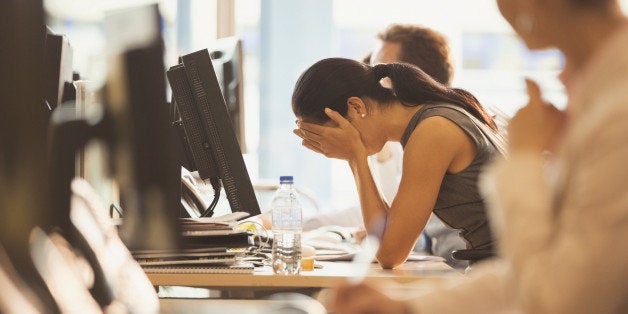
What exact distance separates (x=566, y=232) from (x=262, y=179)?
3432mm

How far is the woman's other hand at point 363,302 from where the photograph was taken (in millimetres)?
895

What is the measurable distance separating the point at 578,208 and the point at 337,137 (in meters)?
1.36

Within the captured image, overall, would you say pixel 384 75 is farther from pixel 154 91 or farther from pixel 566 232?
pixel 566 232

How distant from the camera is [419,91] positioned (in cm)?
201

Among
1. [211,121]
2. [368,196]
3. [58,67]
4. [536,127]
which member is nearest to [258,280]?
[211,121]

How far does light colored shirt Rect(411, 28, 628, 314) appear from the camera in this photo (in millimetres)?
667

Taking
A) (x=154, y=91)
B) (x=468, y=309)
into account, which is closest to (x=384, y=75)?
(x=154, y=91)

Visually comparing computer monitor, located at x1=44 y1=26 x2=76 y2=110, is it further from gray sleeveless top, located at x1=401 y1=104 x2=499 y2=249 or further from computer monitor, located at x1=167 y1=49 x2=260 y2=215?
gray sleeveless top, located at x1=401 y1=104 x2=499 y2=249

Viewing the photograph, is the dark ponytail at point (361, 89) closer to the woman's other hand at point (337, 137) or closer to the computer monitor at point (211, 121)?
the woman's other hand at point (337, 137)

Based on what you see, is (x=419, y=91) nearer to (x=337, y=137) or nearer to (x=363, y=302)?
(x=337, y=137)

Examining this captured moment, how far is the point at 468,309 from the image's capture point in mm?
903

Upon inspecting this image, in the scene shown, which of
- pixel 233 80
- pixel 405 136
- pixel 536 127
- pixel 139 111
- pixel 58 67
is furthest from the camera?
pixel 233 80

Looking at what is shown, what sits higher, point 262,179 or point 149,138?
point 149,138

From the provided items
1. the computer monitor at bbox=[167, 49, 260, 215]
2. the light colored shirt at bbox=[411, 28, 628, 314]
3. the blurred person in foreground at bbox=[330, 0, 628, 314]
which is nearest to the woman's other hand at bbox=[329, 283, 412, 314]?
the blurred person in foreground at bbox=[330, 0, 628, 314]
